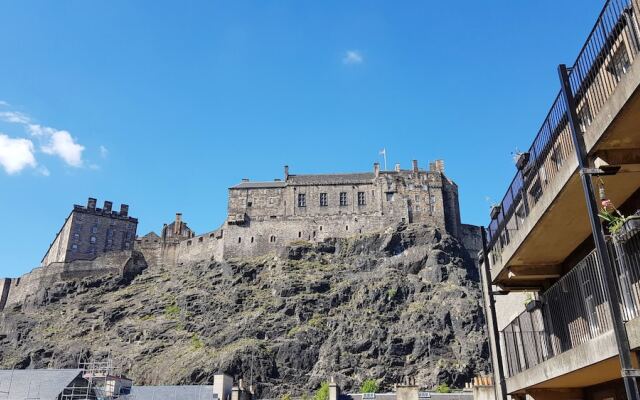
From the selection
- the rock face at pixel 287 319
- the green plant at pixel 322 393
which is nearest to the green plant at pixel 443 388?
the rock face at pixel 287 319

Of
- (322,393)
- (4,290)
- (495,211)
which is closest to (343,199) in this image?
(322,393)

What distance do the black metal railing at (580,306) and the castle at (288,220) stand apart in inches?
2448

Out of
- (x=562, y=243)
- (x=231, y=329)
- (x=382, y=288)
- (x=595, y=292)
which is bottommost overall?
(x=595, y=292)

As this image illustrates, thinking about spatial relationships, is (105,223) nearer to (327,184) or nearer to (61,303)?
(61,303)

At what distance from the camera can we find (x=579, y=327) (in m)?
9.77

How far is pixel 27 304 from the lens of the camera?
79000 millimetres

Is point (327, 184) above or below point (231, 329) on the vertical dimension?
above

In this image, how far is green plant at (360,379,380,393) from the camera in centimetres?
5188

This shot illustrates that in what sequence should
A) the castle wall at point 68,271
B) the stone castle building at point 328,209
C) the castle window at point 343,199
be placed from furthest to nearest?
the castle wall at point 68,271, the castle window at point 343,199, the stone castle building at point 328,209

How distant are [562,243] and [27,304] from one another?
82684 millimetres

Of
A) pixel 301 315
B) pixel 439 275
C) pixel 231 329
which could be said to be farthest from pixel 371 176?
pixel 231 329

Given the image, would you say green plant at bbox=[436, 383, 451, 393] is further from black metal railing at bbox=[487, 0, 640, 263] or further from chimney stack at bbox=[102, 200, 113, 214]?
chimney stack at bbox=[102, 200, 113, 214]

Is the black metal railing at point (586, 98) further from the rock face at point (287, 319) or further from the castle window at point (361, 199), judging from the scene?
the castle window at point (361, 199)

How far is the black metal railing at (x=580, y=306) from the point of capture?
7.30 m
